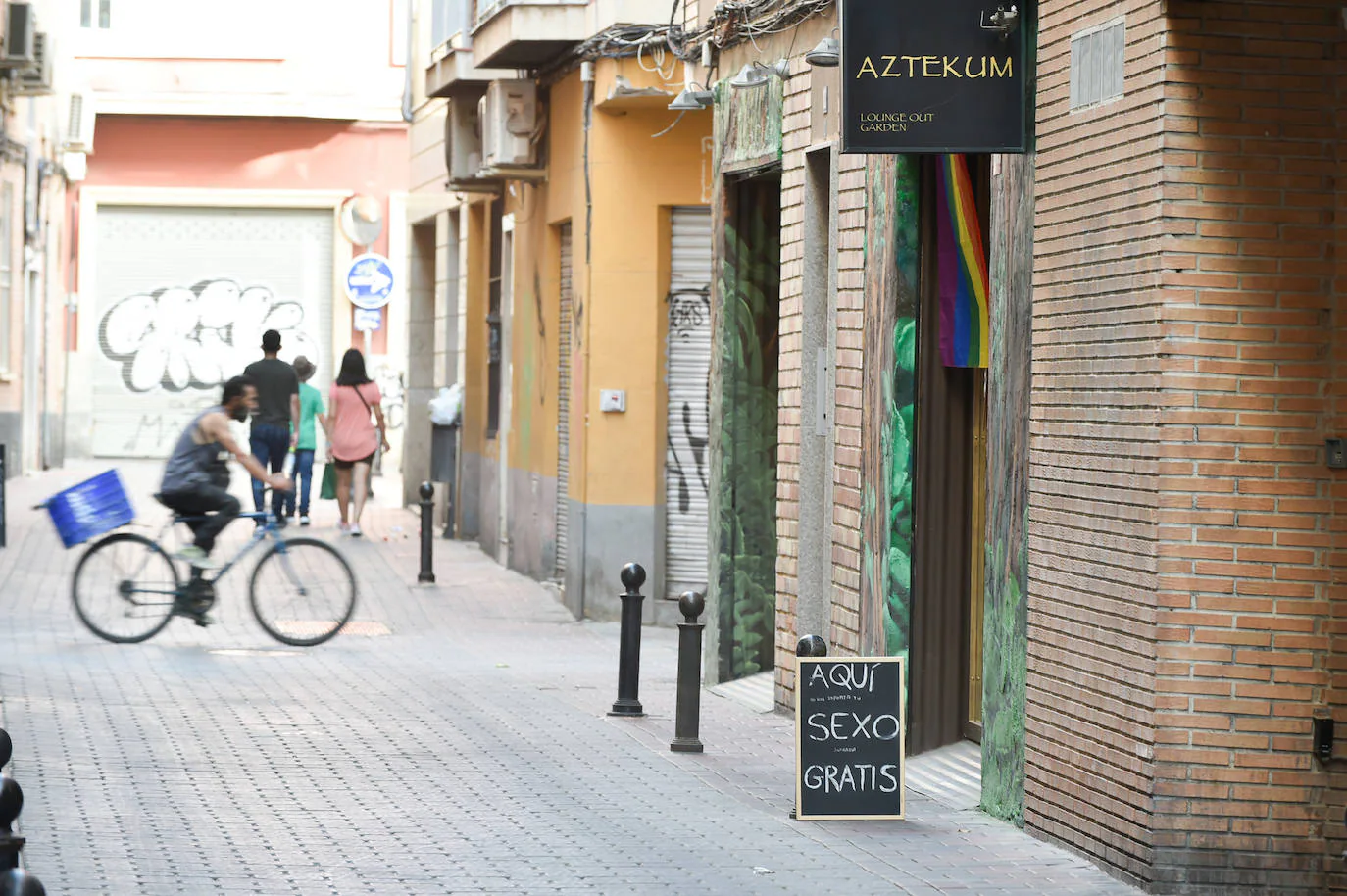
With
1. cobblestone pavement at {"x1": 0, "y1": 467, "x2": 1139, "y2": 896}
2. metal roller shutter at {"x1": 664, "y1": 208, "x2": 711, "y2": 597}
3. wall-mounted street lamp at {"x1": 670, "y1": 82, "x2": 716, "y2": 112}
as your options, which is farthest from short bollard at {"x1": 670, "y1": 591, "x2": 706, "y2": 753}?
metal roller shutter at {"x1": 664, "y1": 208, "x2": 711, "y2": 597}

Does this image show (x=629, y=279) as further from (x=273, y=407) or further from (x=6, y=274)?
(x=6, y=274)

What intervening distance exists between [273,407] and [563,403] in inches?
150

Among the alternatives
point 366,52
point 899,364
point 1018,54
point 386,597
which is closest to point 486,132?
point 386,597

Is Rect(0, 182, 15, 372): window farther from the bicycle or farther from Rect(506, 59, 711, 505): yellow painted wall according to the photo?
the bicycle

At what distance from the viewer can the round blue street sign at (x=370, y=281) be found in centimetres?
2989

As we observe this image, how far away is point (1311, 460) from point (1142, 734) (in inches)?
43.3

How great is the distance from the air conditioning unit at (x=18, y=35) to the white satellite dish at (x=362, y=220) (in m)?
10.5

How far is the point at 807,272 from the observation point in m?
12.6

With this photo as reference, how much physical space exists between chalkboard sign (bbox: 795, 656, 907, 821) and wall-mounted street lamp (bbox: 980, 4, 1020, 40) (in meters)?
2.55

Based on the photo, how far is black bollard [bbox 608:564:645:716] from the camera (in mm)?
11758

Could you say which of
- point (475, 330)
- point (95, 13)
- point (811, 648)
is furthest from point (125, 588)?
point (95, 13)

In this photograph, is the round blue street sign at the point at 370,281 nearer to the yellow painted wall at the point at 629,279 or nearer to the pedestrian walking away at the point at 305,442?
the pedestrian walking away at the point at 305,442

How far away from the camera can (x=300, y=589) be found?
14578 millimetres

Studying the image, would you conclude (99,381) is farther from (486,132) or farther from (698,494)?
(698,494)
